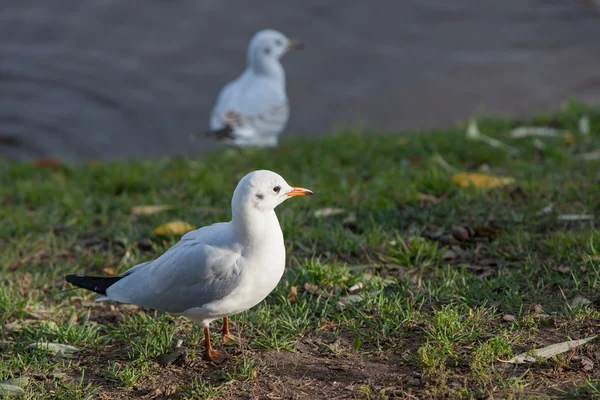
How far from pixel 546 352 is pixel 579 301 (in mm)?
529

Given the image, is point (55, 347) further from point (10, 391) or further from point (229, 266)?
point (229, 266)

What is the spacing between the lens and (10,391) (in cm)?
323

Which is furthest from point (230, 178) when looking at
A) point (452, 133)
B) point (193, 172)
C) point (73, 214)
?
point (452, 133)

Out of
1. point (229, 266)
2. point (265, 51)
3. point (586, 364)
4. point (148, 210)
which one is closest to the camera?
point (586, 364)

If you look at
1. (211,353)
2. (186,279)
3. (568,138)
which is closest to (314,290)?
(211,353)

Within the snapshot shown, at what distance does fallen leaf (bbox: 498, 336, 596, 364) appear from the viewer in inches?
128

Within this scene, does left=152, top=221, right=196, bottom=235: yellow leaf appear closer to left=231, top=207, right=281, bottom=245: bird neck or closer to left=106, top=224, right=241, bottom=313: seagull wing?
left=106, top=224, right=241, bottom=313: seagull wing

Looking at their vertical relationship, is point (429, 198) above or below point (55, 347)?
above

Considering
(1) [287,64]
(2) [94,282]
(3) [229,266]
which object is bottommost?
(1) [287,64]

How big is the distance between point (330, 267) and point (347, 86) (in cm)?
745

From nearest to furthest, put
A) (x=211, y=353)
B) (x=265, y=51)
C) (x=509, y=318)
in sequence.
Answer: (x=211, y=353) < (x=509, y=318) < (x=265, y=51)

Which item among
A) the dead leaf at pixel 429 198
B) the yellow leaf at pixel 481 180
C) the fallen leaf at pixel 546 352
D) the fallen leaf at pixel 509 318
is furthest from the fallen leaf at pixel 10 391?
the yellow leaf at pixel 481 180

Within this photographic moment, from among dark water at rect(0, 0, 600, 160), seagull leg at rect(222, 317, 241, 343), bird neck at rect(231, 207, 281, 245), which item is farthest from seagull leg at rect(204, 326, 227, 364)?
dark water at rect(0, 0, 600, 160)

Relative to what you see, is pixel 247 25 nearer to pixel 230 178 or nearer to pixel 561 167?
pixel 230 178
